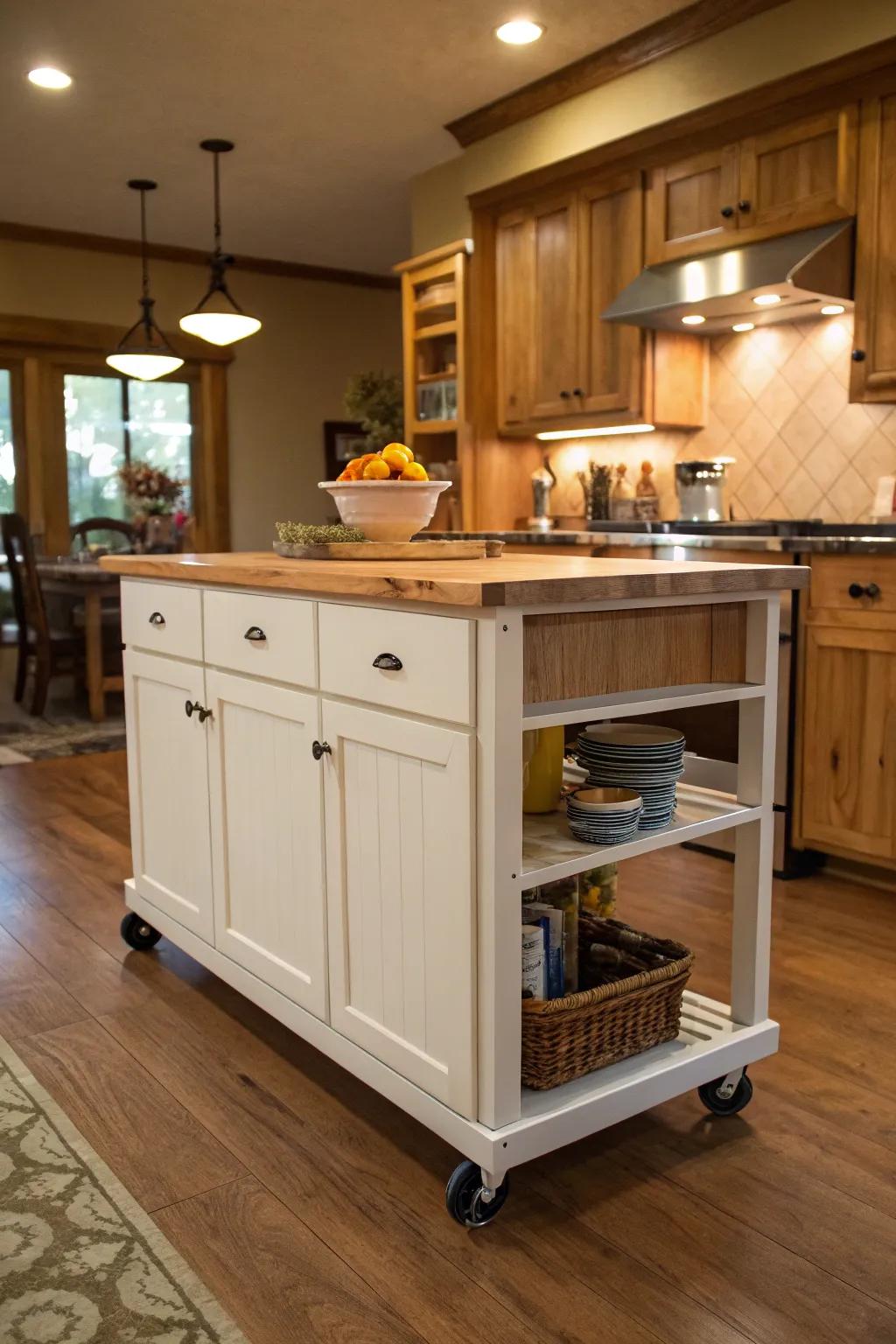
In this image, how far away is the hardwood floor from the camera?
54.4 inches

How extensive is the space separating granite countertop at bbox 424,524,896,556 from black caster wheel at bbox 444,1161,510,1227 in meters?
1.92

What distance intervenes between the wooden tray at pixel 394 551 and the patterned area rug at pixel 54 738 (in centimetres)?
299

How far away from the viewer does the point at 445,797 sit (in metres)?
1.53

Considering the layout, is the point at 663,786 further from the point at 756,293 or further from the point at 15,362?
the point at 15,362

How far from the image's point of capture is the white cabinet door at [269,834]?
186cm

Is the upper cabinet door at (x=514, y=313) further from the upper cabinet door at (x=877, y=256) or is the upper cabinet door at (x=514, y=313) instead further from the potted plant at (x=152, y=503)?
the potted plant at (x=152, y=503)

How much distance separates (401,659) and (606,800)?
406mm

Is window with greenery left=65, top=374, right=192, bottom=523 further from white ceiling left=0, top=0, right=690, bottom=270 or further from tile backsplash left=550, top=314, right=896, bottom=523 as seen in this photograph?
tile backsplash left=550, top=314, right=896, bottom=523

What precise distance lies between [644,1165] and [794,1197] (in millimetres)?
218

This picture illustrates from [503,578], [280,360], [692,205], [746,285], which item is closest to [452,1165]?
[503,578]

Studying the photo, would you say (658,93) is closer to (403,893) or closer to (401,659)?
(401,659)

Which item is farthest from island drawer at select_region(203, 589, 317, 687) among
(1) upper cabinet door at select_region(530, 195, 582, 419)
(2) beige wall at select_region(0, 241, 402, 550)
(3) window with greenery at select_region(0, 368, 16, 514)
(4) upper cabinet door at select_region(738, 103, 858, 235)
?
(2) beige wall at select_region(0, 241, 402, 550)

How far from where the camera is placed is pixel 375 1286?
1426 mm

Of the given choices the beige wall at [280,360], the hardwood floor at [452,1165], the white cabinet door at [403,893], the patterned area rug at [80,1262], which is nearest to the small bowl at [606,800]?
the white cabinet door at [403,893]
